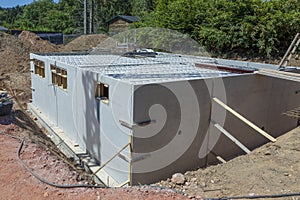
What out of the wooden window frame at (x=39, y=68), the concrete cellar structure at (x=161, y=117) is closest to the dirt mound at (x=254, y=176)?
the concrete cellar structure at (x=161, y=117)

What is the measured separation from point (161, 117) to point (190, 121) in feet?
2.92

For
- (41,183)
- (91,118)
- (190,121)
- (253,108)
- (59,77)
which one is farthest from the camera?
(59,77)

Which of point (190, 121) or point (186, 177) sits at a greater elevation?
point (190, 121)

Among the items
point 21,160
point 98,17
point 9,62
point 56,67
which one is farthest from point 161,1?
point 98,17

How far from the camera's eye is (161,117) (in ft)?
19.3

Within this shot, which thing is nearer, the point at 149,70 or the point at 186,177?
the point at 186,177

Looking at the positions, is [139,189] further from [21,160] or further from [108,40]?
[108,40]

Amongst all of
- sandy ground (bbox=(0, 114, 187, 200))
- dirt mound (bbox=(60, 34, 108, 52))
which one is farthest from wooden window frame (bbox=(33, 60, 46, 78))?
dirt mound (bbox=(60, 34, 108, 52))

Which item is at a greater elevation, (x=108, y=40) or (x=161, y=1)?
(x=161, y=1)

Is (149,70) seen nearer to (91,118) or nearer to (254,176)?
(91,118)

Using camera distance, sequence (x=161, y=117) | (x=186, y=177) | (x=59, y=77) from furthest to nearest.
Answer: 1. (x=59, y=77)
2. (x=161, y=117)
3. (x=186, y=177)

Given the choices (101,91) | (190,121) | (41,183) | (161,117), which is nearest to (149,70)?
(101,91)

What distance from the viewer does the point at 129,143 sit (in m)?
5.66

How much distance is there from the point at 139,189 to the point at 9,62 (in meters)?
15.7
